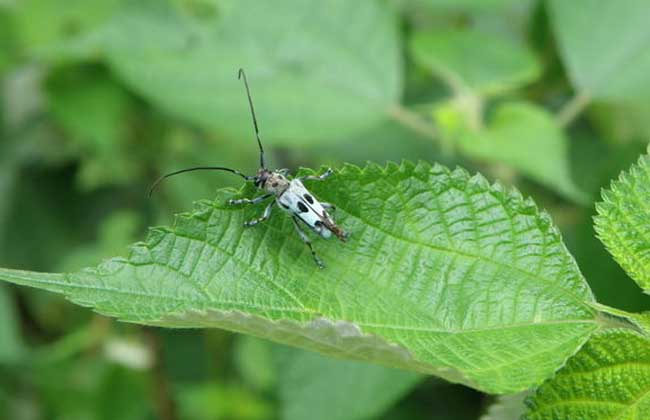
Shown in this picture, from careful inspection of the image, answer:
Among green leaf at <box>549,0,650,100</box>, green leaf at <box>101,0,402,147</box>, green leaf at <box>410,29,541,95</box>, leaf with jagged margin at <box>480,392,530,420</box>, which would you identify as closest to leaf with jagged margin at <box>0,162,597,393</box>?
leaf with jagged margin at <box>480,392,530,420</box>

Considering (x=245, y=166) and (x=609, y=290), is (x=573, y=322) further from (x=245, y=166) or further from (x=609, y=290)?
(x=245, y=166)

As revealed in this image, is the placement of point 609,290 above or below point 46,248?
below

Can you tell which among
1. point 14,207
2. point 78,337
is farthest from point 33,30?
point 78,337

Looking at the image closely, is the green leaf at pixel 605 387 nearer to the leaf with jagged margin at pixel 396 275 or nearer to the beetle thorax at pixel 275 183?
the leaf with jagged margin at pixel 396 275

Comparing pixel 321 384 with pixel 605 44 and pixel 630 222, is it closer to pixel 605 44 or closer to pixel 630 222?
pixel 630 222

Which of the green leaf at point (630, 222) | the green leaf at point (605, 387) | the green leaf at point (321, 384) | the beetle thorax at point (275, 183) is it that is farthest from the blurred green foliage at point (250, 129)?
the green leaf at point (605, 387)

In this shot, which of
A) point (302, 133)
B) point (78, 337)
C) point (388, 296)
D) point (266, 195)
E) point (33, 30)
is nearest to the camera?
point (388, 296)
